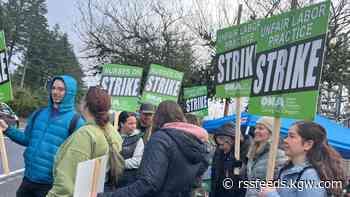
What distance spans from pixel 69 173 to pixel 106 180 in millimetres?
417

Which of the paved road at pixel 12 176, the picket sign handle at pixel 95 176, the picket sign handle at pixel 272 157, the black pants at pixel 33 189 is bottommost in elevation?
the paved road at pixel 12 176

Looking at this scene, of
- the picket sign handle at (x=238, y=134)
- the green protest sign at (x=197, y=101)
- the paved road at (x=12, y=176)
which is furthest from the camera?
the green protest sign at (x=197, y=101)

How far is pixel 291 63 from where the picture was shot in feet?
13.3

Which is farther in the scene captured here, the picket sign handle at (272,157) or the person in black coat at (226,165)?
the person in black coat at (226,165)

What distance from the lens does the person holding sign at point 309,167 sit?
3.34 m

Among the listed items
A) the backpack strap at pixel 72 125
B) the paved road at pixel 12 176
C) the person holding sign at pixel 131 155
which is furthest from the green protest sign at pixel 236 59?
the paved road at pixel 12 176

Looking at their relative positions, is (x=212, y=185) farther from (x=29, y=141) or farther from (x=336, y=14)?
(x=336, y=14)

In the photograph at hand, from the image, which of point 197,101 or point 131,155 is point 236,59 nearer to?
point 131,155

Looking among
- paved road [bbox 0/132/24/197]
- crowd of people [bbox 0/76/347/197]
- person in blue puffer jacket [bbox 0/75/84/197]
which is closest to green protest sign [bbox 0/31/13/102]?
crowd of people [bbox 0/76/347/197]

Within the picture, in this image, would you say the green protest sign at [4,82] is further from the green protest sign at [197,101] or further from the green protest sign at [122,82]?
the green protest sign at [197,101]

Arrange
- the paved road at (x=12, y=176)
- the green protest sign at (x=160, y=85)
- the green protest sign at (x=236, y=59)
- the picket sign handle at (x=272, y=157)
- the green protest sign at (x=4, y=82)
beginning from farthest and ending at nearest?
1. the paved road at (x=12, y=176)
2. the green protest sign at (x=160, y=85)
3. the green protest sign at (x=4, y=82)
4. the green protest sign at (x=236, y=59)
5. the picket sign handle at (x=272, y=157)

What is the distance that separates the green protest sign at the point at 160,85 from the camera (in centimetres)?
871

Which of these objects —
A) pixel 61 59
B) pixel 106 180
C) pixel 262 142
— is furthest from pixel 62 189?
pixel 61 59

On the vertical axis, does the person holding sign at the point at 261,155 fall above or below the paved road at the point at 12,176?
above
